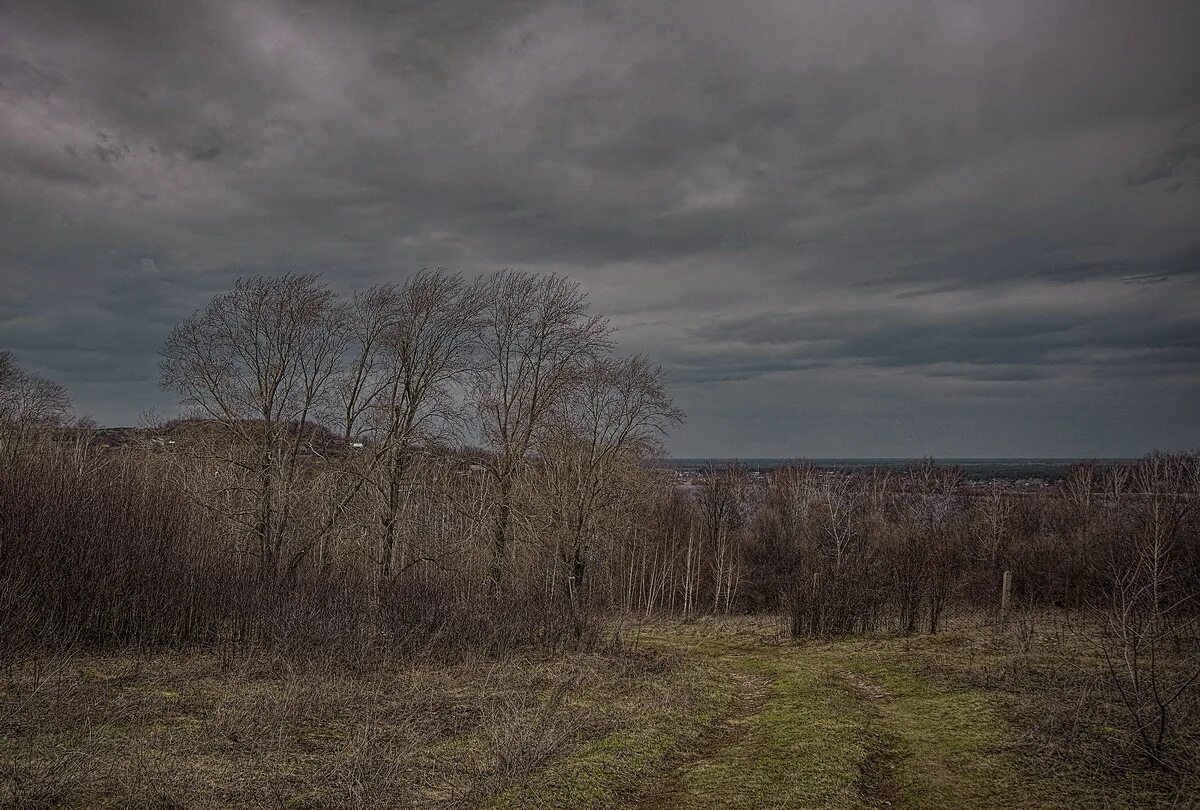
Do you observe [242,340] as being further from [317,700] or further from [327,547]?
[317,700]

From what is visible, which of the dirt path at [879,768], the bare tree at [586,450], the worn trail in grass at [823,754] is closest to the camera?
the worn trail in grass at [823,754]

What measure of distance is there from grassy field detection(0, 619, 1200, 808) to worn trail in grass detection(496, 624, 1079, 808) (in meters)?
0.04

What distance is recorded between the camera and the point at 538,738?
9.64 metres

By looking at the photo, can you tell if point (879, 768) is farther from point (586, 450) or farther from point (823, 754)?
point (586, 450)

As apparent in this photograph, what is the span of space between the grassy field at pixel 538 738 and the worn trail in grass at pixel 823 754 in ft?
0.13

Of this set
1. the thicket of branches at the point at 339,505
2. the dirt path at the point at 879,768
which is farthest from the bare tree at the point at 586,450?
the dirt path at the point at 879,768

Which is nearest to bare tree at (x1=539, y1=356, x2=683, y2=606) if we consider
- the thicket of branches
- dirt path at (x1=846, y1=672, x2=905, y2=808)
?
the thicket of branches


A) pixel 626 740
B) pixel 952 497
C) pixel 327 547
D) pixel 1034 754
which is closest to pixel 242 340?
pixel 327 547

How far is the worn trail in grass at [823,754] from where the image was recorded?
27.0 feet

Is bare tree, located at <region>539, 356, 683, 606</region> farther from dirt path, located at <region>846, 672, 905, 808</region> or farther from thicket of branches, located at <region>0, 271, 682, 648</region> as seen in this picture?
dirt path, located at <region>846, 672, 905, 808</region>

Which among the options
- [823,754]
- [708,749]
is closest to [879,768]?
[823,754]

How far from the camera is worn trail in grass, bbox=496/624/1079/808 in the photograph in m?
8.23

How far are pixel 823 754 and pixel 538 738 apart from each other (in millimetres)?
3882

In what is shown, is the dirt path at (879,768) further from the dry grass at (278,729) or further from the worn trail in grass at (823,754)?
the dry grass at (278,729)
